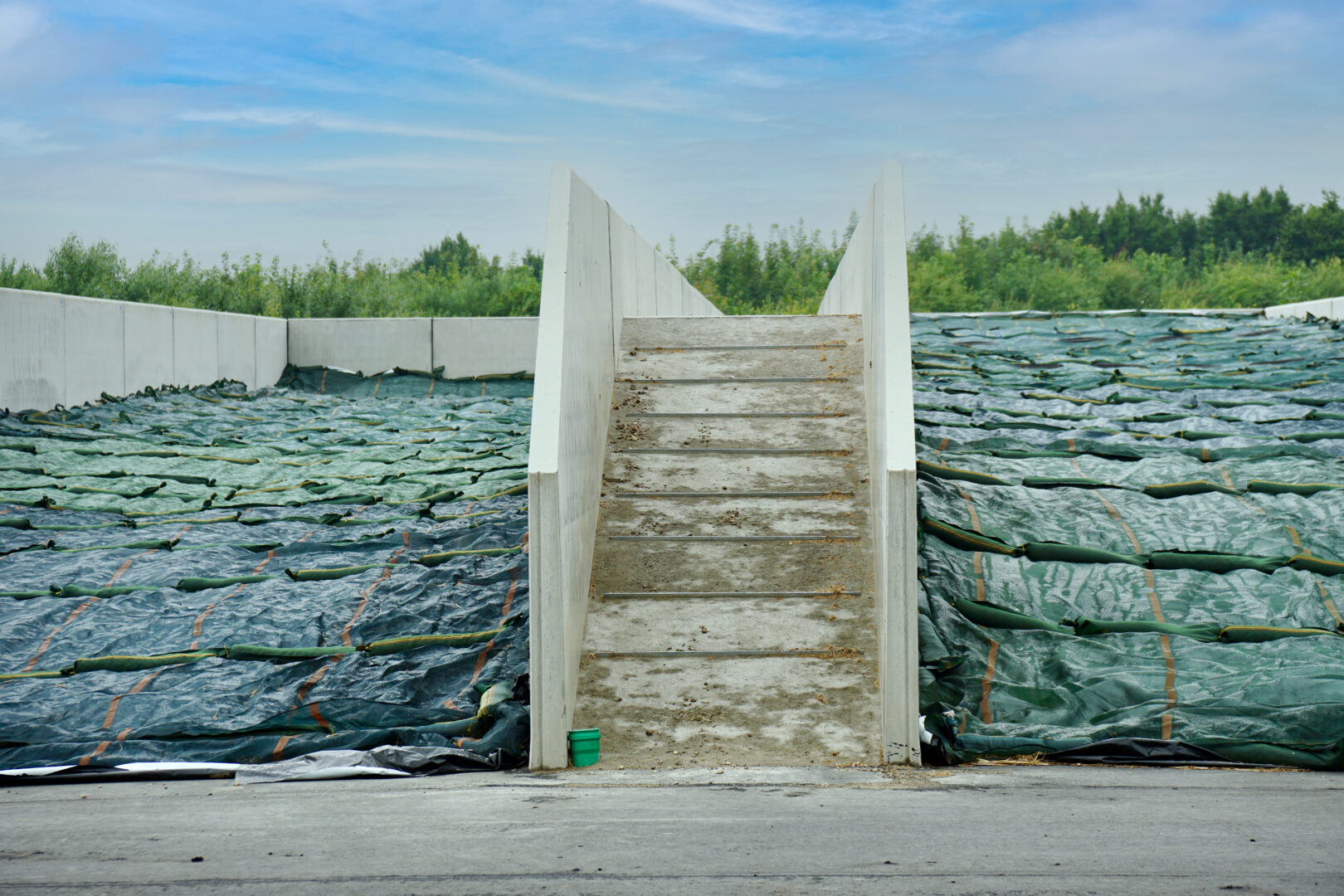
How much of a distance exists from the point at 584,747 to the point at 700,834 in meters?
0.95

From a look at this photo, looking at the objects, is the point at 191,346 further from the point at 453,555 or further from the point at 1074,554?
the point at 1074,554

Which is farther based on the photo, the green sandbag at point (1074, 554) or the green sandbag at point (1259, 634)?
the green sandbag at point (1074, 554)

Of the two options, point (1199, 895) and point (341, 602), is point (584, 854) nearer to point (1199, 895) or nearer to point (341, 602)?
point (1199, 895)

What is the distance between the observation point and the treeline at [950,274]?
1975 centimetres

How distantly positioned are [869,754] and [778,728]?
36 cm

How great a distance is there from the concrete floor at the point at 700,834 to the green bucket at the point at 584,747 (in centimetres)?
13

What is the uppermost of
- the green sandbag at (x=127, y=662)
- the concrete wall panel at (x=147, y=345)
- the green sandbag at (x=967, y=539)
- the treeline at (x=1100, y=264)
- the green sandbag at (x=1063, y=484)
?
the treeline at (x=1100, y=264)

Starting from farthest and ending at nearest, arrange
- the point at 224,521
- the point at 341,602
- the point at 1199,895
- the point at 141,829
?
the point at 224,521 < the point at 341,602 < the point at 141,829 < the point at 1199,895

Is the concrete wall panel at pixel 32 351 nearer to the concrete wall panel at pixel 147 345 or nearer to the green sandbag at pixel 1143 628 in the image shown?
the concrete wall panel at pixel 147 345

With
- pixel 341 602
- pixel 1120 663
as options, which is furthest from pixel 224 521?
pixel 1120 663

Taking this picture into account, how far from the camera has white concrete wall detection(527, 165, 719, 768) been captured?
11.3 ft

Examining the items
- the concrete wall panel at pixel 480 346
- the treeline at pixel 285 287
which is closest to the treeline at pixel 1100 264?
the treeline at pixel 285 287

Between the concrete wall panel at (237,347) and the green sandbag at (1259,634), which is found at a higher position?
the concrete wall panel at (237,347)

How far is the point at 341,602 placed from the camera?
4816 mm
